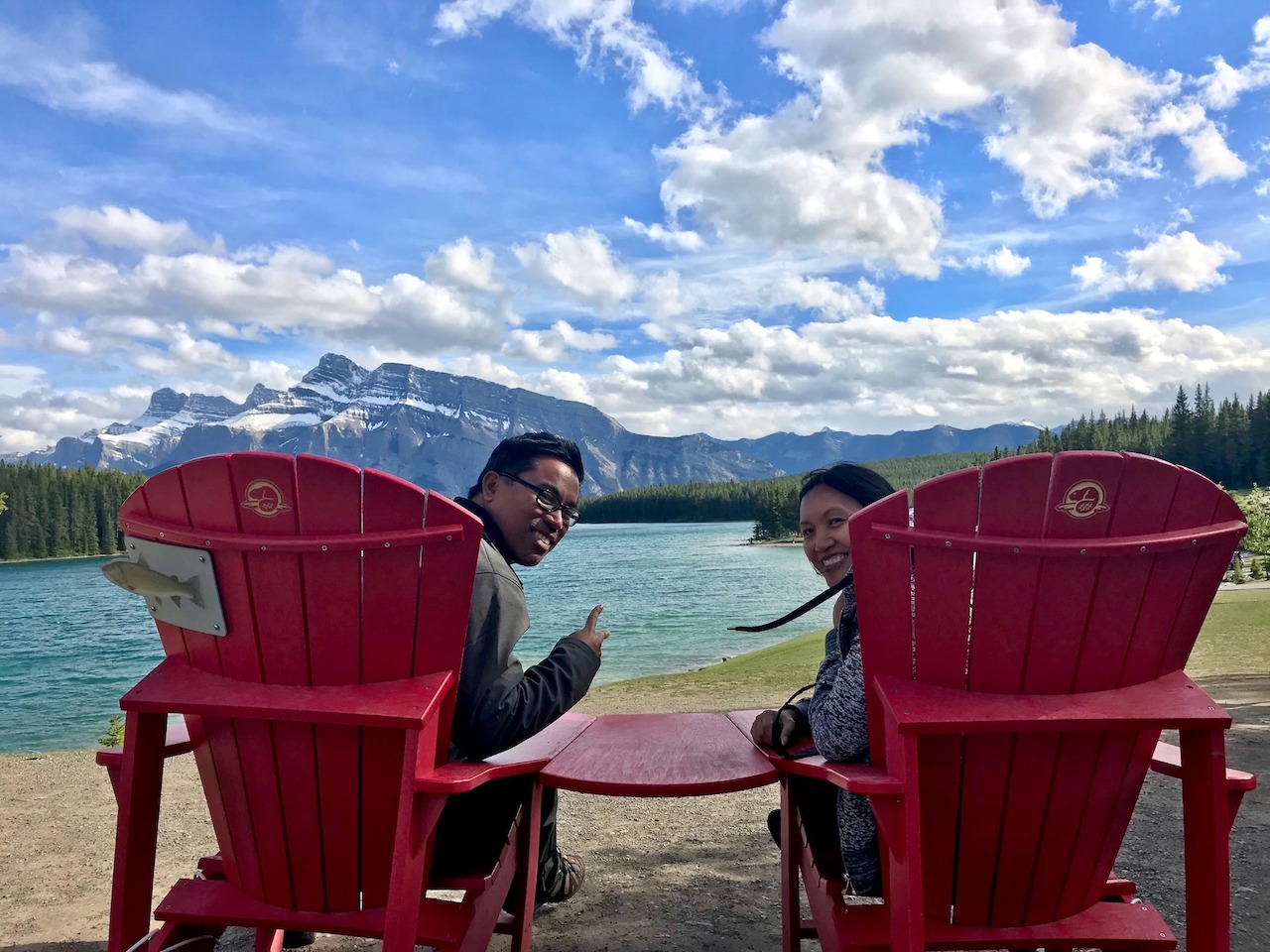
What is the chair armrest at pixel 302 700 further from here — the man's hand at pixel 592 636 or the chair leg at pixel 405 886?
the man's hand at pixel 592 636

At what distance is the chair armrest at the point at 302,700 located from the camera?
2053 mm

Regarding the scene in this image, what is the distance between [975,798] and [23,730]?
16.2 meters

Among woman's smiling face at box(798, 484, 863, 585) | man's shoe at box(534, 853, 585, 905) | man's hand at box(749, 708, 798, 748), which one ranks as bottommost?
man's shoe at box(534, 853, 585, 905)

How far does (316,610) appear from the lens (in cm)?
210

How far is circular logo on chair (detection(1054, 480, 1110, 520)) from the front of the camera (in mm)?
1920

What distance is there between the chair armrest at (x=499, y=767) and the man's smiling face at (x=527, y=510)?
0.59 metres

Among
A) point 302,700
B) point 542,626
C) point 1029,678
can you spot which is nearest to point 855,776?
point 1029,678

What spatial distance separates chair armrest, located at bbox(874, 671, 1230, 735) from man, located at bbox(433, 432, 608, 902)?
2.74ft

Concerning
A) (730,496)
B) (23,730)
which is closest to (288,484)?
(23,730)

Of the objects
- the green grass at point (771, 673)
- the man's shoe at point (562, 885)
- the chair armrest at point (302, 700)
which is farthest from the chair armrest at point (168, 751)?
the green grass at point (771, 673)

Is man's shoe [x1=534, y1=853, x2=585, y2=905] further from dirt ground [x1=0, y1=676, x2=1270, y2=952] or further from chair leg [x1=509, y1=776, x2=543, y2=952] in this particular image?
chair leg [x1=509, y1=776, x2=543, y2=952]

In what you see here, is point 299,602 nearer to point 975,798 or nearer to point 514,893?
point 514,893

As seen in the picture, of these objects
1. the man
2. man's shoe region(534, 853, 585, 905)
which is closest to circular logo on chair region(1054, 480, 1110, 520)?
the man

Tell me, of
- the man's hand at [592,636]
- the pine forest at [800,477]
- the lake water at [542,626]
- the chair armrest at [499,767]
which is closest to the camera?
the chair armrest at [499,767]
